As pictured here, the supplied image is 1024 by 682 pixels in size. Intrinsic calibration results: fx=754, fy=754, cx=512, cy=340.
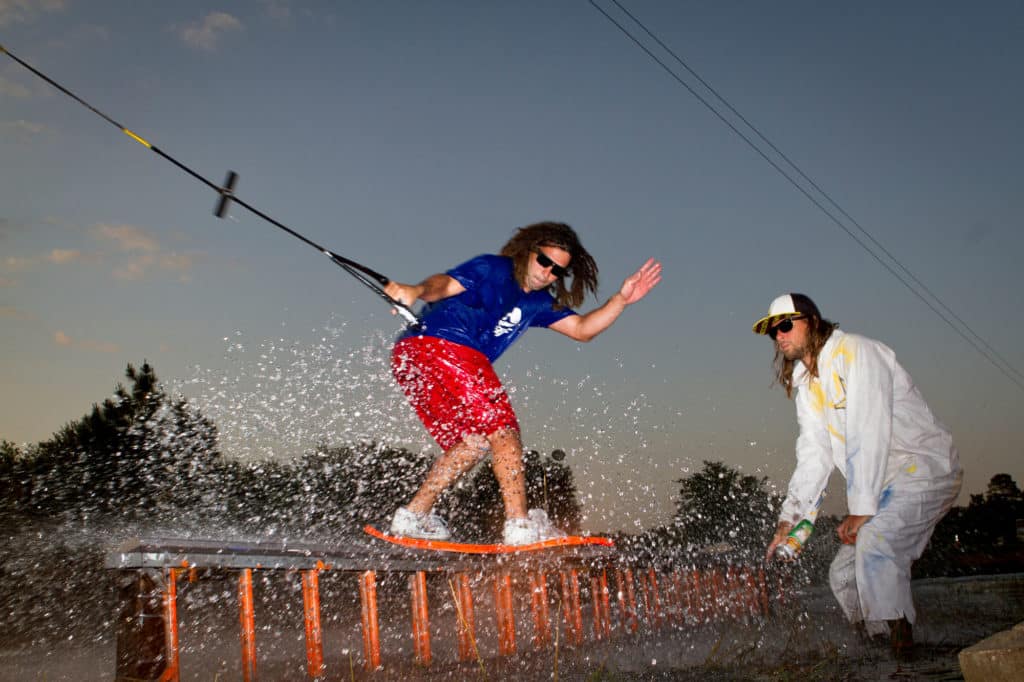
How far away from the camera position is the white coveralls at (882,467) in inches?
154

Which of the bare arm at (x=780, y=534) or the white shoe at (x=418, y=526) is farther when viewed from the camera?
the white shoe at (x=418, y=526)

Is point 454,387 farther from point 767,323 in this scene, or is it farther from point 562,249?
point 767,323

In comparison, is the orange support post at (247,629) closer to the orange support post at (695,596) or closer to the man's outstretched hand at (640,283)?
the man's outstretched hand at (640,283)

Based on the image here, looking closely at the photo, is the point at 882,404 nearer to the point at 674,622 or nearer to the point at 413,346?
the point at 413,346

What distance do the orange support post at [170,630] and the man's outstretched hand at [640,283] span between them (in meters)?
3.57

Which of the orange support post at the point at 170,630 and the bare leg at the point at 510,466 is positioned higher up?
the bare leg at the point at 510,466

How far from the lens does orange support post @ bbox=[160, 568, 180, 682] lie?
312 centimetres

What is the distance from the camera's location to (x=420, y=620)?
4785 millimetres

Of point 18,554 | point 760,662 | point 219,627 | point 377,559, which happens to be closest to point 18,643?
point 18,554

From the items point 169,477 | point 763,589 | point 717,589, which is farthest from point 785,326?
point 169,477

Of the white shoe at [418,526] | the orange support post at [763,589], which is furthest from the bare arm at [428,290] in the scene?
the orange support post at [763,589]

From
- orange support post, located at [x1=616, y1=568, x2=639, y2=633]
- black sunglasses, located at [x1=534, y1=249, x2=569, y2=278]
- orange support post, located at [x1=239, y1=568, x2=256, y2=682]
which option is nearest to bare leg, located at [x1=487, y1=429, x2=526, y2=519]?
black sunglasses, located at [x1=534, y1=249, x2=569, y2=278]

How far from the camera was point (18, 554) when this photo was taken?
12617mm

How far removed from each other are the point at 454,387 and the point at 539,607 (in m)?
1.94
